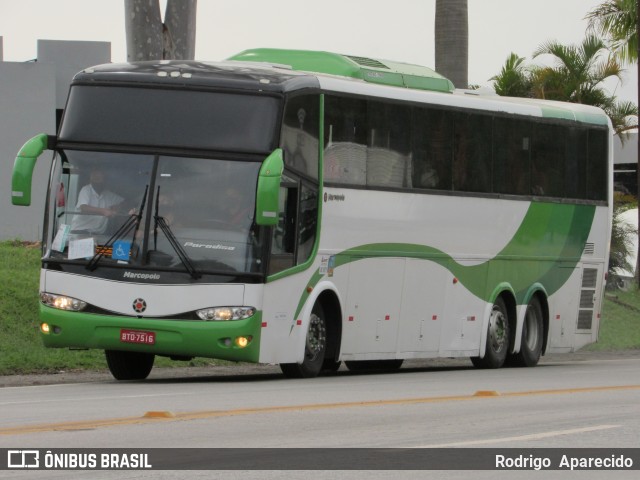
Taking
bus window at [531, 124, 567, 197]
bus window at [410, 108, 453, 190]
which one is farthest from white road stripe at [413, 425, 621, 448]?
bus window at [531, 124, 567, 197]

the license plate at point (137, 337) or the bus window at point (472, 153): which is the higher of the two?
the bus window at point (472, 153)

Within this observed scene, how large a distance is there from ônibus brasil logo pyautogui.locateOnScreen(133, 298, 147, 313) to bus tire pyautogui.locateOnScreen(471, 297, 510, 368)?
24.0ft

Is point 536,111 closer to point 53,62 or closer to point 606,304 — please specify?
point 606,304

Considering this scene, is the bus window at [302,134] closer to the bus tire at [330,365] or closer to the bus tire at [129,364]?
the bus tire at [330,365]

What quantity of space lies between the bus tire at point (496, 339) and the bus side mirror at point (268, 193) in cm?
712

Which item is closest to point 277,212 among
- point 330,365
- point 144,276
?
point 144,276

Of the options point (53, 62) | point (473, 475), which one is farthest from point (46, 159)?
point (473, 475)

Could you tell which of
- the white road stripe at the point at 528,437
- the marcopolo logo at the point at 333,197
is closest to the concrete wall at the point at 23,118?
the marcopolo logo at the point at 333,197

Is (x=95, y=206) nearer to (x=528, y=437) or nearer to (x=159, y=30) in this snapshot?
(x=528, y=437)

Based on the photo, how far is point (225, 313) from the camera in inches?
698

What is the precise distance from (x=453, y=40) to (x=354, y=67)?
10374mm

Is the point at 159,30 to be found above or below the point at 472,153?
above

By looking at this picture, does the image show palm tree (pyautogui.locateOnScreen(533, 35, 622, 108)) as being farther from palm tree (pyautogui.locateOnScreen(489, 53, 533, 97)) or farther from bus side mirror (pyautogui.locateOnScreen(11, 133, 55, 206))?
bus side mirror (pyautogui.locateOnScreen(11, 133, 55, 206))

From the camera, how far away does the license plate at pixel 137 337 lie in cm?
1764
